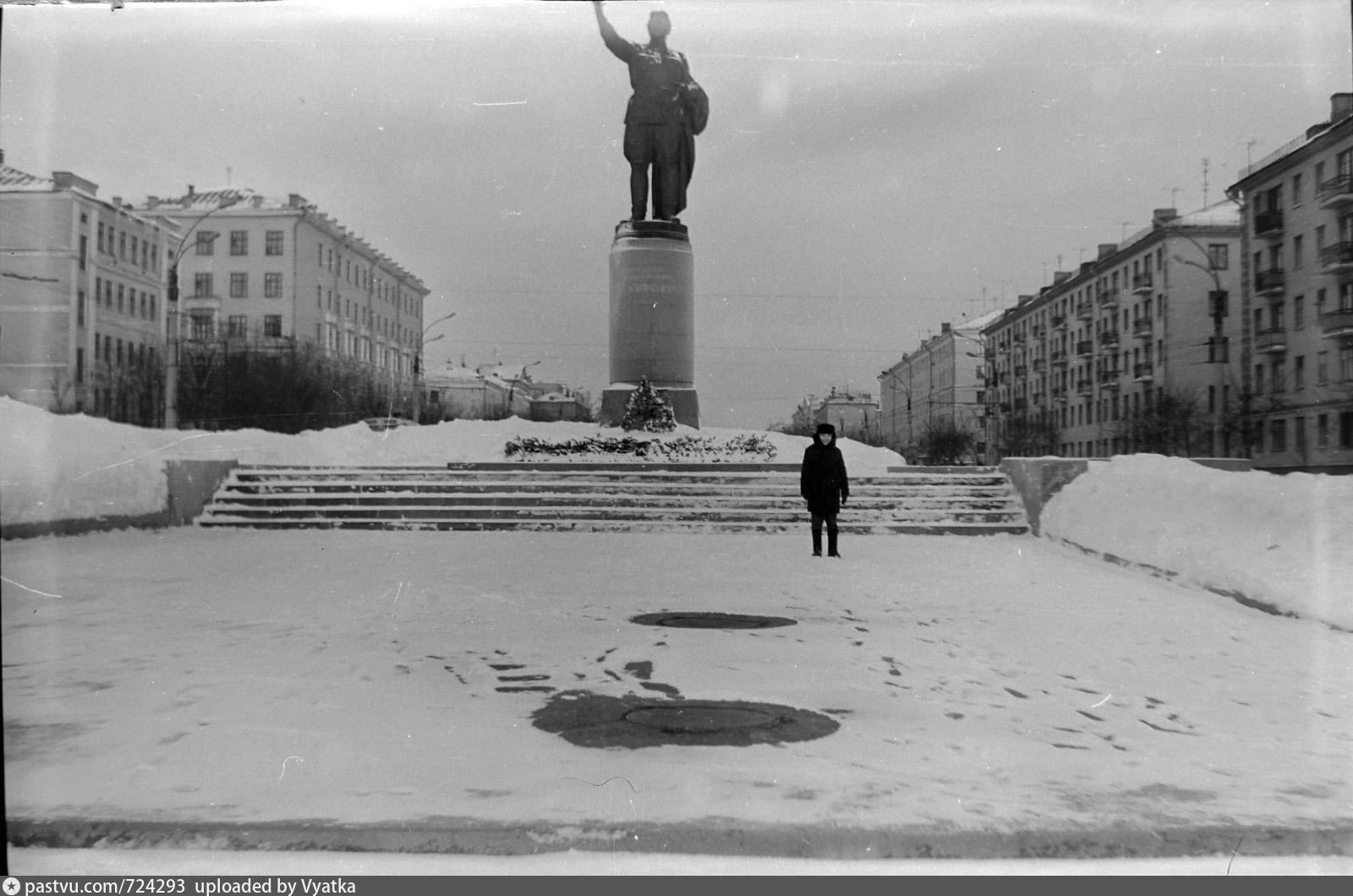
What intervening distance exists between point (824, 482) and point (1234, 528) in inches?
166

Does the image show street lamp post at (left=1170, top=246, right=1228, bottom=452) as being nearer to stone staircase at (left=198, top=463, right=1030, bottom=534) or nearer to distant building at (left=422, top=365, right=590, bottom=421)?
stone staircase at (left=198, top=463, right=1030, bottom=534)

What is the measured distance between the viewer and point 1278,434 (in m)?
8.95

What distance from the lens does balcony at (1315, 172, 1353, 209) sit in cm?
534

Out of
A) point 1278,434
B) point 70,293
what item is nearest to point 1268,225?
point 1278,434

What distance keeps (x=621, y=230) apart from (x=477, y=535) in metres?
11.4

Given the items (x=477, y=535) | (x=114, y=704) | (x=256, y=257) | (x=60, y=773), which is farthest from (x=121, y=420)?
(x=477, y=535)

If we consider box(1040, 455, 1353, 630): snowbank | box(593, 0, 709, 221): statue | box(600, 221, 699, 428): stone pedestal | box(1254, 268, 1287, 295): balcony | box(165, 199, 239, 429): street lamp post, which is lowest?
box(1040, 455, 1353, 630): snowbank

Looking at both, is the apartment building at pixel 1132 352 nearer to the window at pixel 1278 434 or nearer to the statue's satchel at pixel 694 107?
the window at pixel 1278 434

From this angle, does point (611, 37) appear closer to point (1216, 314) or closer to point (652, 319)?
point (1216, 314)

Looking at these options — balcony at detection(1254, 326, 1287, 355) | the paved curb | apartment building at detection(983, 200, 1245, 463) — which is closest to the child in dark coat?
apartment building at detection(983, 200, 1245, 463)

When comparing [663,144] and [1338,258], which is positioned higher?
[663,144]

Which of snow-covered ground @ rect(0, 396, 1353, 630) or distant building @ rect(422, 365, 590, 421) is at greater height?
distant building @ rect(422, 365, 590, 421)

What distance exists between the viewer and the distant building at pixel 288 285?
5109 mm

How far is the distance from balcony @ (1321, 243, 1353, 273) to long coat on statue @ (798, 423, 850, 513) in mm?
6109
